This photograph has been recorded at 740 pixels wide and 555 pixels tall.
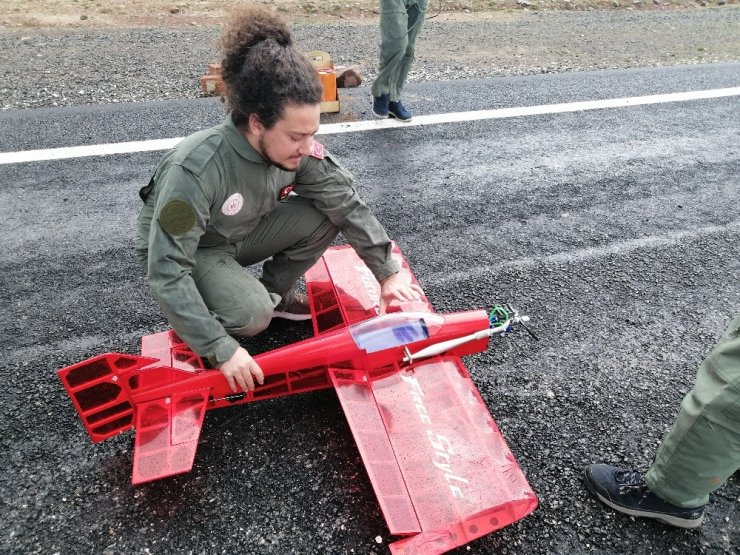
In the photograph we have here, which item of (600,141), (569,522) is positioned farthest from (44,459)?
(600,141)

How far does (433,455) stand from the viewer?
2359 millimetres

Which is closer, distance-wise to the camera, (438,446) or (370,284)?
(438,446)

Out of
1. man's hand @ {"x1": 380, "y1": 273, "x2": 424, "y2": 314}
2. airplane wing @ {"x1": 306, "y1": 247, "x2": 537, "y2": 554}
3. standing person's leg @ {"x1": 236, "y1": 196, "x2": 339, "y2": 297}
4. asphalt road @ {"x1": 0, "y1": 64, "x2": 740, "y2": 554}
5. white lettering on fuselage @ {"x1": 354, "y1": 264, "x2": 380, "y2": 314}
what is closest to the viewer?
airplane wing @ {"x1": 306, "y1": 247, "x2": 537, "y2": 554}

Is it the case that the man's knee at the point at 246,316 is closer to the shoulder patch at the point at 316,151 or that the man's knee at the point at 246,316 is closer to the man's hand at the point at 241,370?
the man's hand at the point at 241,370

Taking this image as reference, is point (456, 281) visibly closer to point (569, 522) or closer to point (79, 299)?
point (569, 522)

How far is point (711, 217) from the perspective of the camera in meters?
4.49

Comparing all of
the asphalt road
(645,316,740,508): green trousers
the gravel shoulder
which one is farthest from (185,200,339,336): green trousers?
the gravel shoulder

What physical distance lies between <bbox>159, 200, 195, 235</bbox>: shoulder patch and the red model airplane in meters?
0.58

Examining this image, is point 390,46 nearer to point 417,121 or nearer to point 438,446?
point 417,121

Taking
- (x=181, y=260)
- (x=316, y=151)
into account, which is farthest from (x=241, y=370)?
(x=316, y=151)

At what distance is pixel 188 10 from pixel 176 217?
9214mm

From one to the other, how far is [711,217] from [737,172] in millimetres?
1046

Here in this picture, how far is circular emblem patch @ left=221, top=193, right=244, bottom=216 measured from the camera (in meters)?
2.61

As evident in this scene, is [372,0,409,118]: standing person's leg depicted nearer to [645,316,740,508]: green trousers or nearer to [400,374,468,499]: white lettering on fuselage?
[400,374,468,499]: white lettering on fuselage
